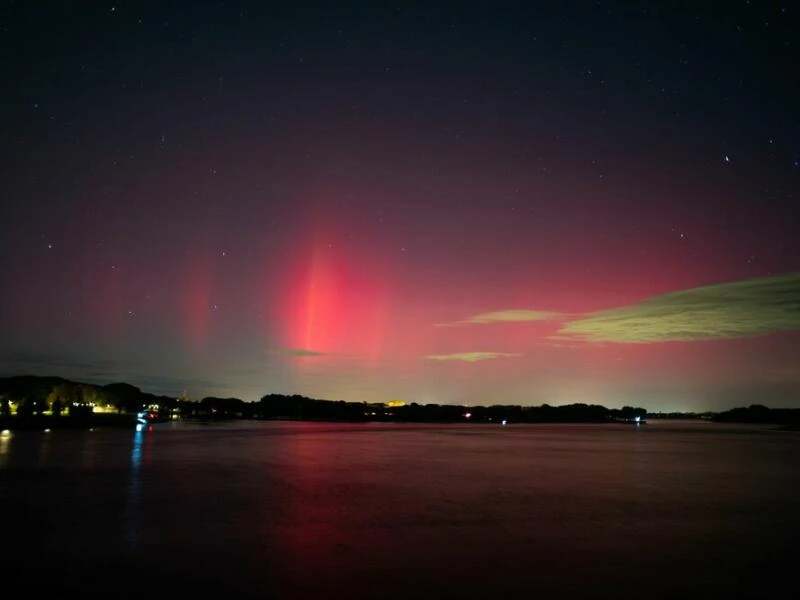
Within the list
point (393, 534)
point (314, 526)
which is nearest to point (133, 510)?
point (314, 526)

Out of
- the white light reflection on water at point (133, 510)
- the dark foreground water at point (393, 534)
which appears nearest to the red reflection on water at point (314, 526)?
the dark foreground water at point (393, 534)

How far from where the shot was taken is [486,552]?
53.0ft

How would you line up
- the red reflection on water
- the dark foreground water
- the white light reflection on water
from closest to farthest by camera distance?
the dark foreground water, the red reflection on water, the white light reflection on water

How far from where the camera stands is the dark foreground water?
1328 cm

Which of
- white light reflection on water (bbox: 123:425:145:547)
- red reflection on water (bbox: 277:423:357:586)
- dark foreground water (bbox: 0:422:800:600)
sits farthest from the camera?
white light reflection on water (bbox: 123:425:145:547)

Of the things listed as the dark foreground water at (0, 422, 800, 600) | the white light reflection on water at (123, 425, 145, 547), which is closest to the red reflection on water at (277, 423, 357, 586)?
the dark foreground water at (0, 422, 800, 600)

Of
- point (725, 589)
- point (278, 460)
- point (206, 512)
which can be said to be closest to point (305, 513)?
point (206, 512)

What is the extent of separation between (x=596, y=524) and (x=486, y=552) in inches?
227

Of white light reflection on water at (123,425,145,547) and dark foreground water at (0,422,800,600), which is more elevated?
dark foreground water at (0,422,800,600)

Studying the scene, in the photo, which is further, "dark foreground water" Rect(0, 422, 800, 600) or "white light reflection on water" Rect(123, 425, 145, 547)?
"white light reflection on water" Rect(123, 425, 145, 547)

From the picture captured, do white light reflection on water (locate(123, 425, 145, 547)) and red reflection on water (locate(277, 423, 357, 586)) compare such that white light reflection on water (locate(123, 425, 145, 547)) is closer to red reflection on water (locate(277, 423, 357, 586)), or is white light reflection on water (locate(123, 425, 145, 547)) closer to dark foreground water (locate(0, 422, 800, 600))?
dark foreground water (locate(0, 422, 800, 600))

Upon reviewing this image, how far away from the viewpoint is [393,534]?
728 inches

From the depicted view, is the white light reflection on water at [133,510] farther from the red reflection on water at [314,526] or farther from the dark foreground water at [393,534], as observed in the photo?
the red reflection on water at [314,526]

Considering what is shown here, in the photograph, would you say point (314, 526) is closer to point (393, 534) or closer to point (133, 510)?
point (393, 534)
